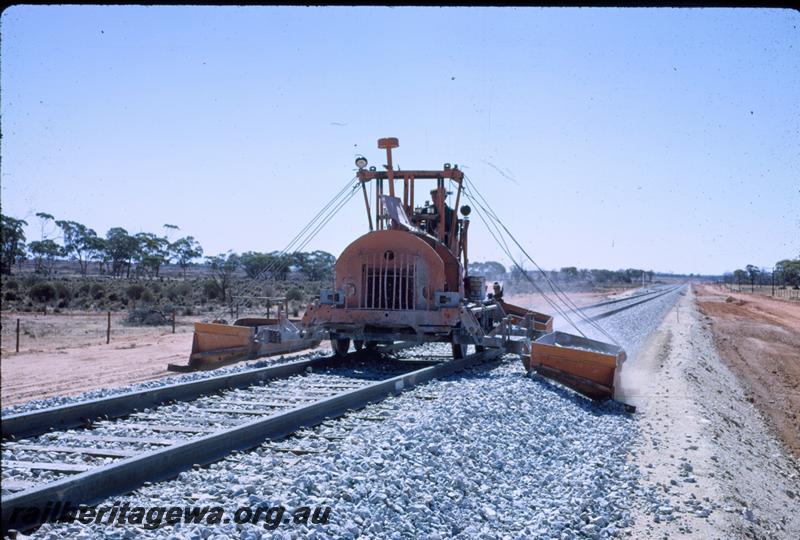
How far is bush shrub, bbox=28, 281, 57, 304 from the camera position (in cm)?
3834

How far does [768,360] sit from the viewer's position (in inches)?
992

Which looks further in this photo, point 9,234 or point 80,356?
point 9,234

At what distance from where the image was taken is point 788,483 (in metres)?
10.3

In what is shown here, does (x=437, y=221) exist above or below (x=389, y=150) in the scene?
below

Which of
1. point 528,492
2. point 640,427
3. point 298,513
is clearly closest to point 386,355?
point 640,427

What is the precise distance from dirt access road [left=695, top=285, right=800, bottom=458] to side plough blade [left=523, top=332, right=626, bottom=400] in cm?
508

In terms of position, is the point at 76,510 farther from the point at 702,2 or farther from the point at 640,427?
the point at 640,427

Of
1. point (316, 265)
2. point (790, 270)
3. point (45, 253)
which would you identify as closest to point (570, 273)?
point (790, 270)

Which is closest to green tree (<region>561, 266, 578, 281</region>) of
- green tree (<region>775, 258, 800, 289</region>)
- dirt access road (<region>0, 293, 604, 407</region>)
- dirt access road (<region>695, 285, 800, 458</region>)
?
green tree (<region>775, 258, 800, 289</region>)

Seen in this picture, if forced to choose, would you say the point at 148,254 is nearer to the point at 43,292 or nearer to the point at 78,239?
the point at 78,239

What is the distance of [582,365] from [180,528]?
7.99 meters

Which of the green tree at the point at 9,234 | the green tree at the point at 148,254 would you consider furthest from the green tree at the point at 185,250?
the green tree at the point at 9,234

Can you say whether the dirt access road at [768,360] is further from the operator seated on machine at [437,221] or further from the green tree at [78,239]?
the green tree at [78,239]

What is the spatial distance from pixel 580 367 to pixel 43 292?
3653cm
